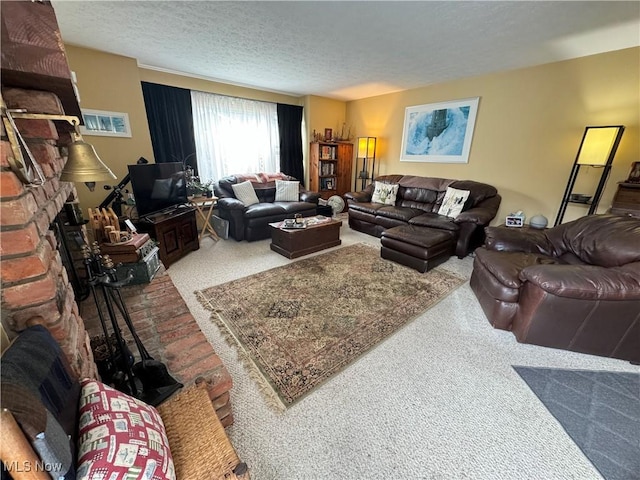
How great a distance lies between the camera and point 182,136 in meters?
4.04

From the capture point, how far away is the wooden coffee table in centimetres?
329

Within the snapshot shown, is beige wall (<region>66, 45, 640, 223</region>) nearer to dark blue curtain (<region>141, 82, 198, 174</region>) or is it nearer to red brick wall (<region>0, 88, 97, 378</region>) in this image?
dark blue curtain (<region>141, 82, 198, 174</region>)

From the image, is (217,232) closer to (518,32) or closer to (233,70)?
(233,70)

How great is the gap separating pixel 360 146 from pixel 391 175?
97 centimetres

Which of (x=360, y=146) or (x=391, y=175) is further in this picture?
(x=360, y=146)

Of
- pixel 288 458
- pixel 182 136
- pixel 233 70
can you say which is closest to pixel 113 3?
pixel 233 70

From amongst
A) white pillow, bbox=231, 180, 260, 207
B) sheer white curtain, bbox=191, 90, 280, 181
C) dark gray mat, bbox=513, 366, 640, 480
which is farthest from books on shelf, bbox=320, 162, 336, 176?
dark gray mat, bbox=513, 366, 640, 480

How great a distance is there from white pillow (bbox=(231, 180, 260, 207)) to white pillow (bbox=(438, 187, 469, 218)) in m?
2.96

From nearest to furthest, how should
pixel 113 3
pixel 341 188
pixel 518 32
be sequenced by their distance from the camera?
pixel 113 3 < pixel 518 32 < pixel 341 188

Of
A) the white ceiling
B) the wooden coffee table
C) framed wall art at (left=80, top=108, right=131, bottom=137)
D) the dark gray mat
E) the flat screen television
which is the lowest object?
the dark gray mat


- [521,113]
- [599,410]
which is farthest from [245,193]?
[599,410]

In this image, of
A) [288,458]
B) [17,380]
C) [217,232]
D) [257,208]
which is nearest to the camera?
[17,380]

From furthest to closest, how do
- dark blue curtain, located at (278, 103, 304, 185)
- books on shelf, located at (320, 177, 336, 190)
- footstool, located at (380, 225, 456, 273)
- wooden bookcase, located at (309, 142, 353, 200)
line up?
books on shelf, located at (320, 177, 336, 190) → wooden bookcase, located at (309, 142, 353, 200) → dark blue curtain, located at (278, 103, 304, 185) → footstool, located at (380, 225, 456, 273)

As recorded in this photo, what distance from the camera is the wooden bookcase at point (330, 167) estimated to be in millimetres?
5438
